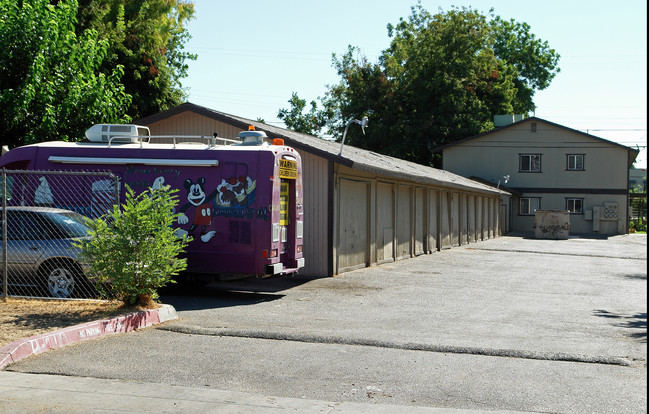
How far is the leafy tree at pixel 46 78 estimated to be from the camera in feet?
56.4

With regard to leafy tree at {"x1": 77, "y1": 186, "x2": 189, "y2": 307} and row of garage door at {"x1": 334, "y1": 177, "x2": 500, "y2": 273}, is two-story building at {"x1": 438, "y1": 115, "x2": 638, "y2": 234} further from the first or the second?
leafy tree at {"x1": 77, "y1": 186, "x2": 189, "y2": 307}

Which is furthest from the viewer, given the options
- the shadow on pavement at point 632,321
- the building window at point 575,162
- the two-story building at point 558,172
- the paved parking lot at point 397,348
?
the building window at point 575,162

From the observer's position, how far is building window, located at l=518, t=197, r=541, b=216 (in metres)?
49.8

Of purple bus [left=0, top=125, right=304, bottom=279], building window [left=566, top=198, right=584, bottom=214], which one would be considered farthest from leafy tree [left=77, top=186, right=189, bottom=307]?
building window [left=566, top=198, right=584, bottom=214]

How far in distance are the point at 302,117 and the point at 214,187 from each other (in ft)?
181

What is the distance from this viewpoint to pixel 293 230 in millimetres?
13648

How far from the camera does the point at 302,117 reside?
67500mm

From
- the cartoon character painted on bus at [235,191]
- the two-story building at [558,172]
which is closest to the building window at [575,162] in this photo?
the two-story building at [558,172]

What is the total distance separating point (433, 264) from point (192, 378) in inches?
597

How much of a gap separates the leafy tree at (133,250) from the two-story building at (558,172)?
4201 cm

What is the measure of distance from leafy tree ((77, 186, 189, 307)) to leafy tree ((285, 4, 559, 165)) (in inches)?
1889

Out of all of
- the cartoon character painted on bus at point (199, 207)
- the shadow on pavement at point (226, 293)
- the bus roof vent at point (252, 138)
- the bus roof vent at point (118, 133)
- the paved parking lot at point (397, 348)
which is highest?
the bus roof vent at point (118, 133)

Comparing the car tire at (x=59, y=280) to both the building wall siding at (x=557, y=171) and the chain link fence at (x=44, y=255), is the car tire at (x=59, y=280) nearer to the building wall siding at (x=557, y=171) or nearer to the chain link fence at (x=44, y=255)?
the chain link fence at (x=44, y=255)

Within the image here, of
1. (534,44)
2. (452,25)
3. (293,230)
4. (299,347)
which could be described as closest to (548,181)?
A: (452,25)
